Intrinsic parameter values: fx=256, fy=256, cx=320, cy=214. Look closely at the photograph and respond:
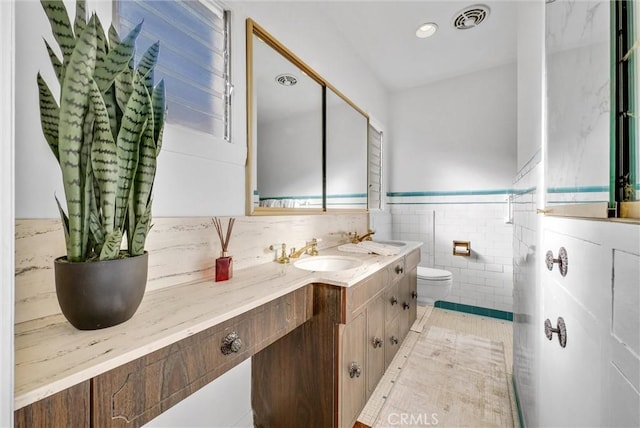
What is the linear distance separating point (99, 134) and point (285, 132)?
1.13 m

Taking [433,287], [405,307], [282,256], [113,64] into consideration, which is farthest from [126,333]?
[433,287]

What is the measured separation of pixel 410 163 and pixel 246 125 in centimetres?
229

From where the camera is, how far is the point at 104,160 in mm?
561

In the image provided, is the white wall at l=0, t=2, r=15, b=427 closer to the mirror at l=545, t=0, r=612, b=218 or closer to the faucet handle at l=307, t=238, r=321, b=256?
the mirror at l=545, t=0, r=612, b=218

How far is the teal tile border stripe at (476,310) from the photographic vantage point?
2554 mm

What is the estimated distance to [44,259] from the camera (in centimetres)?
68

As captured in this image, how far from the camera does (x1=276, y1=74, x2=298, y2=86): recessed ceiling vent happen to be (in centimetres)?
152

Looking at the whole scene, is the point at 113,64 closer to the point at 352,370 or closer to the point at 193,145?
the point at 193,145

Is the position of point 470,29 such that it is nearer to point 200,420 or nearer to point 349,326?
point 349,326

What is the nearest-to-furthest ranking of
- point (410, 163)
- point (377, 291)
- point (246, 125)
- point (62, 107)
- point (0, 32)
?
1. point (0, 32)
2. point (62, 107)
3. point (246, 125)
4. point (377, 291)
5. point (410, 163)

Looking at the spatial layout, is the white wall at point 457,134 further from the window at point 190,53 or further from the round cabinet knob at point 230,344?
the round cabinet knob at point 230,344

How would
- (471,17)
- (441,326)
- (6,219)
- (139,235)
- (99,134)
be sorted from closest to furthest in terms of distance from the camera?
(6,219) → (99,134) → (139,235) → (471,17) → (441,326)

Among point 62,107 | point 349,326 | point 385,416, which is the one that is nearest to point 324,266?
point 349,326

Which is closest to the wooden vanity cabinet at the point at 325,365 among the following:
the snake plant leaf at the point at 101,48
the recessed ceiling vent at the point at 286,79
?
the snake plant leaf at the point at 101,48
